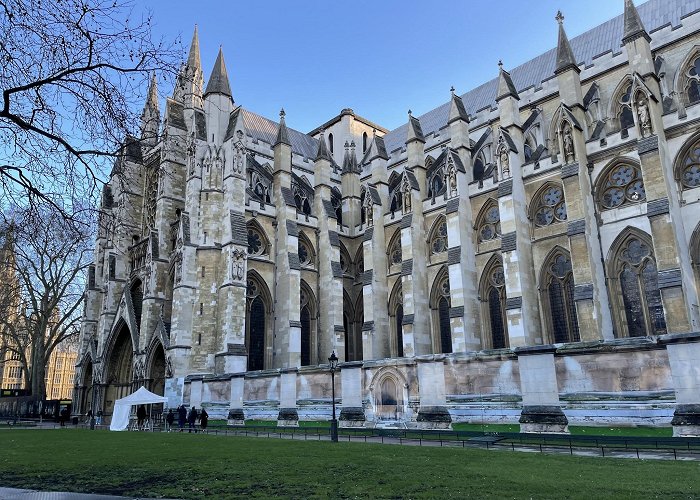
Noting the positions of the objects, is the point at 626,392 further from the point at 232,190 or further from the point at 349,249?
the point at 349,249

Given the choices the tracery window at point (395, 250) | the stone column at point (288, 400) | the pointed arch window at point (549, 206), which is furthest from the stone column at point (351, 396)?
the tracery window at point (395, 250)

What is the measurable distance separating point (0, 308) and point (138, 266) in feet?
26.7

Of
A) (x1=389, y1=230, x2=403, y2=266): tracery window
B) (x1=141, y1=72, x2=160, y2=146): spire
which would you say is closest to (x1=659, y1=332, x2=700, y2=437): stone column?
(x1=141, y1=72, x2=160, y2=146): spire

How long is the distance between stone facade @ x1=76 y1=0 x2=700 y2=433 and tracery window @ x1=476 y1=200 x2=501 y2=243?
99 mm

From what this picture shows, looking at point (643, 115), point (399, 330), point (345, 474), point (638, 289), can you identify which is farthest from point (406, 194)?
point (345, 474)

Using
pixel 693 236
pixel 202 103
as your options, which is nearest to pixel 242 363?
pixel 202 103

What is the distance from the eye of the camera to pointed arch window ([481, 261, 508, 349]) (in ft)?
90.7

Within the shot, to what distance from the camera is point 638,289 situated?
2311 cm

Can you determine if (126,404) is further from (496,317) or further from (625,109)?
(625,109)

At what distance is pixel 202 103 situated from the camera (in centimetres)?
3281

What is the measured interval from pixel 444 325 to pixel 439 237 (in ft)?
Answer: 17.0

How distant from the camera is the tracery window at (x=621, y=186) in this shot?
78.7 feet

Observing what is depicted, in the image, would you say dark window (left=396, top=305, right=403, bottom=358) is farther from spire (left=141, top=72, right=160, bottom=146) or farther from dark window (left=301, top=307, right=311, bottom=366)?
spire (left=141, top=72, right=160, bottom=146)

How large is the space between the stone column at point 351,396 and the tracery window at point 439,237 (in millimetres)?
14426
